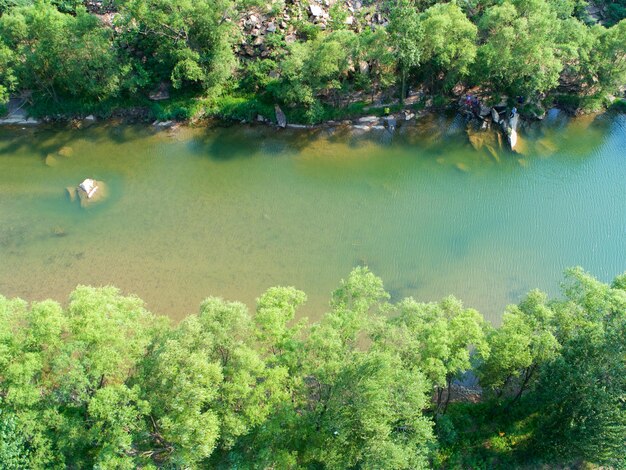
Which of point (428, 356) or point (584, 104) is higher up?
point (584, 104)

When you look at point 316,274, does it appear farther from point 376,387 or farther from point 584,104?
point 584,104

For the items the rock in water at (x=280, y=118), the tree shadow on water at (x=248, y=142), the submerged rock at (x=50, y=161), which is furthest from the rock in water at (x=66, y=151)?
the rock in water at (x=280, y=118)

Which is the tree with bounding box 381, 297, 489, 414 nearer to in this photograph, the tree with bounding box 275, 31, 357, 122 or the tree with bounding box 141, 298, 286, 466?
the tree with bounding box 141, 298, 286, 466

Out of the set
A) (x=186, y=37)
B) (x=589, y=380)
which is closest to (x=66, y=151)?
(x=186, y=37)

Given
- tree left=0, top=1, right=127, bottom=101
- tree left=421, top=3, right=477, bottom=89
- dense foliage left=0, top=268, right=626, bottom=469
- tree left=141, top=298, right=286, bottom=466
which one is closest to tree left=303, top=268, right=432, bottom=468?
dense foliage left=0, top=268, right=626, bottom=469

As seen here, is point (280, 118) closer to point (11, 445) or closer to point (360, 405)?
point (360, 405)

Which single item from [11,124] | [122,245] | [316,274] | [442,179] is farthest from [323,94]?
[11,124]

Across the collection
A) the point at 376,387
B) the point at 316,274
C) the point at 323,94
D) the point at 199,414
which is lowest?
the point at 316,274
